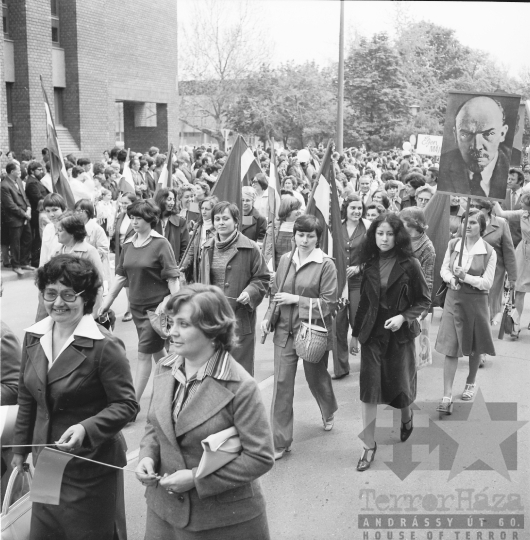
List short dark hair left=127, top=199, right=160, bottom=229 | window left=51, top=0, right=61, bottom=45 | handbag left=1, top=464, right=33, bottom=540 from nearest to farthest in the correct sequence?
handbag left=1, top=464, right=33, bottom=540, short dark hair left=127, top=199, right=160, bottom=229, window left=51, top=0, right=61, bottom=45

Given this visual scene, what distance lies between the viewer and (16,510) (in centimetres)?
354

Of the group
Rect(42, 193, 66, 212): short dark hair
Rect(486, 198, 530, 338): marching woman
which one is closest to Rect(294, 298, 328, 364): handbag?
Rect(42, 193, 66, 212): short dark hair

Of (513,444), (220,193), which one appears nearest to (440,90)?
(220,193)

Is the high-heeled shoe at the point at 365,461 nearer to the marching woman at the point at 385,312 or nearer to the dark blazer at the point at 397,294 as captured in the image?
the marching woman at the point at 385,312

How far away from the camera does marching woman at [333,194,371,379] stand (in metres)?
7.88

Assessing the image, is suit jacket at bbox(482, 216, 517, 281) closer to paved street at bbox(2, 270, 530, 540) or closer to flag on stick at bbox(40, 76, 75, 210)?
paved street at bbox(2, 270, 530, 540)

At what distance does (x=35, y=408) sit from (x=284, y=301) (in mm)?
2525

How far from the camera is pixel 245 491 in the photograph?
321 cm

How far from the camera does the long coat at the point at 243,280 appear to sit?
6277mm

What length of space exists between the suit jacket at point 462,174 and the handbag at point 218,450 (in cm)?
413

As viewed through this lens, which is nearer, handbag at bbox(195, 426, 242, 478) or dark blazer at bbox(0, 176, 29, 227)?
handbag at bbox(195, 426, 242, 478)

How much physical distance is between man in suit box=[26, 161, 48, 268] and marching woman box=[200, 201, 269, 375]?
28.8 ft
